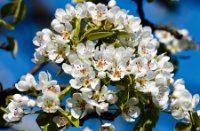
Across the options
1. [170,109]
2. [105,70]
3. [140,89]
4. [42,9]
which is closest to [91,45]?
[105,70]

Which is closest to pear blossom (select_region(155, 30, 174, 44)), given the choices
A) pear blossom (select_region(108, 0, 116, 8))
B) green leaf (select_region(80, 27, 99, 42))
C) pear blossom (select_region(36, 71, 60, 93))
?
pear blossom (select_region(108, 0, 116, 8))

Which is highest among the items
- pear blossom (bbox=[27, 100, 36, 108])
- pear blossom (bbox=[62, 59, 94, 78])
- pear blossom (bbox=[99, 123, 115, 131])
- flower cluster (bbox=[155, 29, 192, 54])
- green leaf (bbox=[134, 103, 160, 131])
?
flower cluster (bbox=[155, 29, 192, 54])

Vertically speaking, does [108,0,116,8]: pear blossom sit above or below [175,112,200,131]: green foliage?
above

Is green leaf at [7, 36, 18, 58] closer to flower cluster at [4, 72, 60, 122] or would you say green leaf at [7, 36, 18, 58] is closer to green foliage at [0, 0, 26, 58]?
green foliage at [0, 0, 26, 58]

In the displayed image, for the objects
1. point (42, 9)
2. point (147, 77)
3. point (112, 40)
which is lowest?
point (147, 77)

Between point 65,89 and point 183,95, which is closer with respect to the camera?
point 65,89

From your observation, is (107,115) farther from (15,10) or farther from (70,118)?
(15,10)

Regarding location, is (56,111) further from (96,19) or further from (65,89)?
(96,19)
